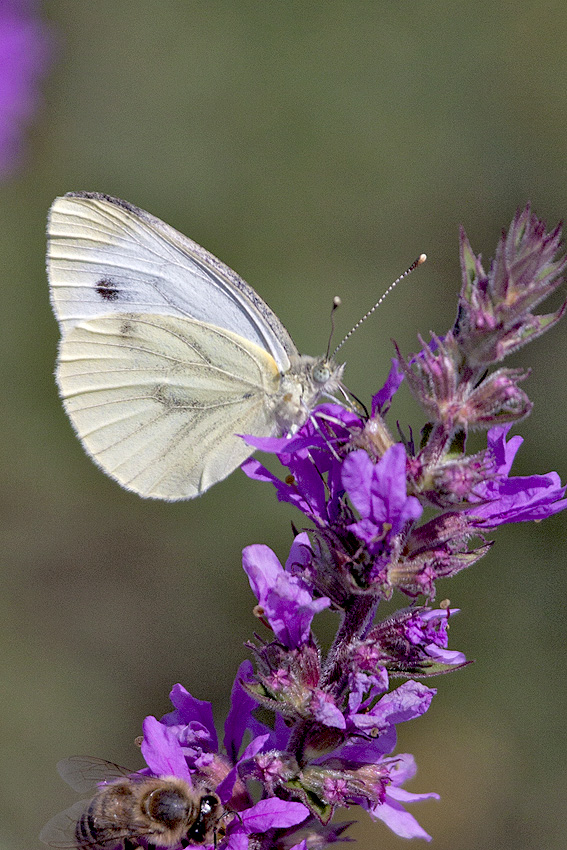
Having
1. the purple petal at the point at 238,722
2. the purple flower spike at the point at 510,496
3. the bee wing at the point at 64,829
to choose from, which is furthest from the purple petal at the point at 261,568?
the bee wing at the point at 64,829

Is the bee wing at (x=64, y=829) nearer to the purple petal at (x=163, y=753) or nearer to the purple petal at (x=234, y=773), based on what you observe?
the purple petal at (x=163, y=753)

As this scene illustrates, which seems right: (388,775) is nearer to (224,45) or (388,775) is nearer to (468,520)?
(468,520)

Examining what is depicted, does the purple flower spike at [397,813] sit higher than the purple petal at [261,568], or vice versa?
the purple petal at [261,568]

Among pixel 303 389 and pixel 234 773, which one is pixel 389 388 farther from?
pixel 234 773

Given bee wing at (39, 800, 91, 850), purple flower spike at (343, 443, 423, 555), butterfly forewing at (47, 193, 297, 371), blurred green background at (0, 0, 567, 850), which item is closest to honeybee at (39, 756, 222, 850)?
bee wing at (39, 800, 91, 850)

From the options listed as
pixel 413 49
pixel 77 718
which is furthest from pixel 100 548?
pixel 413 49

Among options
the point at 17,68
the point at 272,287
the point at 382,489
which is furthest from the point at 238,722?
the point at 17,68

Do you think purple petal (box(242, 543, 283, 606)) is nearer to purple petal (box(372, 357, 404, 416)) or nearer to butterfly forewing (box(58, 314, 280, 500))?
purple petal (box(372, 357, 404, 416))
